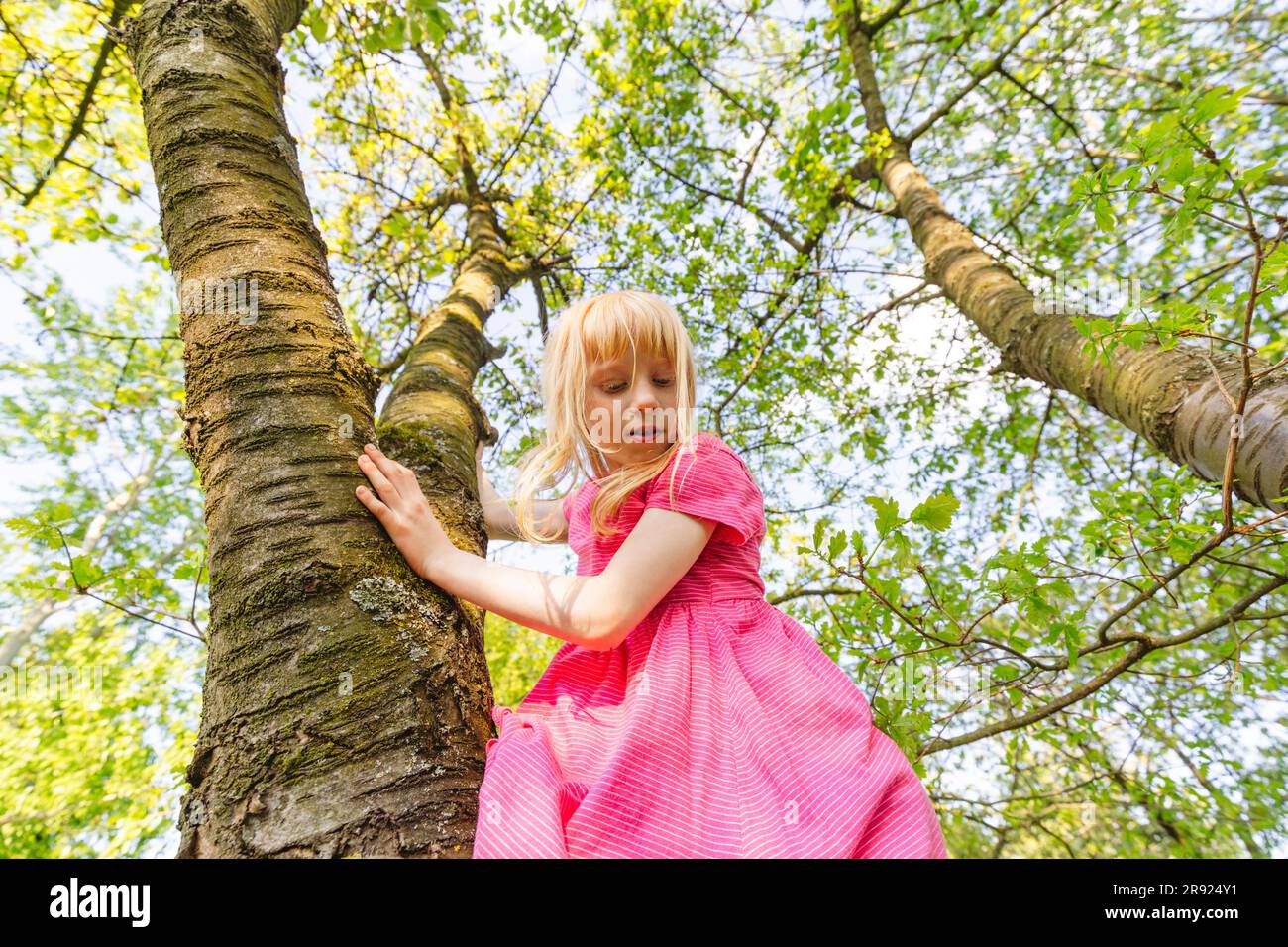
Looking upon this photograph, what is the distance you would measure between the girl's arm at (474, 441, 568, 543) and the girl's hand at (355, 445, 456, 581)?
80cm

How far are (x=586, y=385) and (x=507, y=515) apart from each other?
83 centimetres

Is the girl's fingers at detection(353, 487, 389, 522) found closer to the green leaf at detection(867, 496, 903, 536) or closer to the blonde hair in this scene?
the blonde hair

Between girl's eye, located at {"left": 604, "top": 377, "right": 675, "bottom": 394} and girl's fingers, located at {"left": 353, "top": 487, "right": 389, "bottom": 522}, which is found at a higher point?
girl's eye, located at {"left": 604, "top": 377, "right": 675, "bottom": 394}

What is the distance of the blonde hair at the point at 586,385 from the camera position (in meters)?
1.72

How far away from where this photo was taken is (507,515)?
7.83 ft

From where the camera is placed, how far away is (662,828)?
1128mm

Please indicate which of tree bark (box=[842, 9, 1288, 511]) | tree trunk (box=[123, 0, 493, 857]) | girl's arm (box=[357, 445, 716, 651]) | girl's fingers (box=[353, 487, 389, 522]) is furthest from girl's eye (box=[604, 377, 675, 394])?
tree bark (box=[842, 9, 1288, 511])

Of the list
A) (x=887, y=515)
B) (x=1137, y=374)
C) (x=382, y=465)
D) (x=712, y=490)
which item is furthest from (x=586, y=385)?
(x=1137, y=374)

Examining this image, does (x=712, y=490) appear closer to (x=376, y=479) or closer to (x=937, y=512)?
(x=937, y=512)

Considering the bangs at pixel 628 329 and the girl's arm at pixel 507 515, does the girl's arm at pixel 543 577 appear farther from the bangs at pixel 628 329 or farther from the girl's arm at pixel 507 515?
the girl's arm at pixel 507 515

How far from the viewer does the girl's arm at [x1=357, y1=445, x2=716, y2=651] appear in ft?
4.36

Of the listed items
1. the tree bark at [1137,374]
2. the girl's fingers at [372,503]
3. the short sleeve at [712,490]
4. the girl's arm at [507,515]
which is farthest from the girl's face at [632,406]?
the tree bark at [1137,374]
